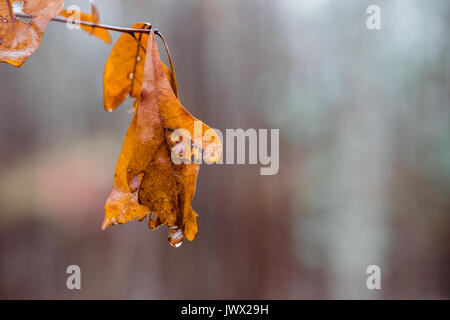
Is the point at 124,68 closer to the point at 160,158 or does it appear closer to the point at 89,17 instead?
the point at 89,17

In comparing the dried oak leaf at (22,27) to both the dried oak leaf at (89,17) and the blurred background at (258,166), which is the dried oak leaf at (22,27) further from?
the blurred background at (258,166)

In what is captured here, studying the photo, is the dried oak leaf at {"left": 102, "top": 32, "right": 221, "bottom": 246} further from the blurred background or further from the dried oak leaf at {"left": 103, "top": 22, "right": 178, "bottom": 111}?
the blurred background

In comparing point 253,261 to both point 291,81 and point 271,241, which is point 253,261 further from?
point 291,81

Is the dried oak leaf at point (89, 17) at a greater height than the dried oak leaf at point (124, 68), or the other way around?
the dried oak leaf at point (89, 17)

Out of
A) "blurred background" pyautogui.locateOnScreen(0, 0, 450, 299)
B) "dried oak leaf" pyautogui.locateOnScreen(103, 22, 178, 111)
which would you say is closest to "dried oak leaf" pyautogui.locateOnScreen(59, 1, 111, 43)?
"dried oak leaf" pyautogui.locateOnScreen(103, 22, 178, 111)

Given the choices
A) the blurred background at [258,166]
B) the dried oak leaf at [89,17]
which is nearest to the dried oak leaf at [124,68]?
→ the dried oak leaf at [89,17]
